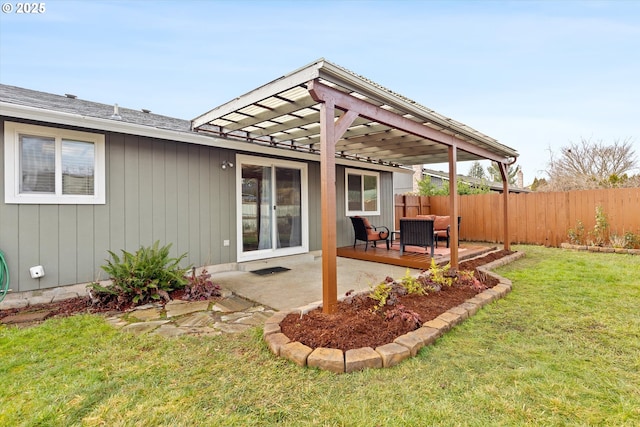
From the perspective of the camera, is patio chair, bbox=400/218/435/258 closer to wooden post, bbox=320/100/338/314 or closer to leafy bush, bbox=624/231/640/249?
wooden post, bbox=320/100/338/314

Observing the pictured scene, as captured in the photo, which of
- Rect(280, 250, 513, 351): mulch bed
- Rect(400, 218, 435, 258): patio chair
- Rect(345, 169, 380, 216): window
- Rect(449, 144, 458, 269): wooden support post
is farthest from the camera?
Rect(345, 169, 380, 216): window

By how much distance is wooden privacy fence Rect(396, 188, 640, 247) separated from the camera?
7.59 meters

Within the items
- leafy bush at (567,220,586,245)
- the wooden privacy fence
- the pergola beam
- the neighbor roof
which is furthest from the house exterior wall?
leafy bush at (567,220,586,245)

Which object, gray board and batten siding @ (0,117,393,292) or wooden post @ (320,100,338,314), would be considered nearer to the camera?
wooden post @ (320,100,338,314)

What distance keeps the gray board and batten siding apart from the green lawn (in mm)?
1295

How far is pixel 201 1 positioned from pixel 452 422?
26.7 feet

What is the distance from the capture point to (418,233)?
19.8 ft

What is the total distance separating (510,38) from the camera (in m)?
7.23

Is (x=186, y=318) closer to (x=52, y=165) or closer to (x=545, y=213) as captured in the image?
(x=52, y=165)

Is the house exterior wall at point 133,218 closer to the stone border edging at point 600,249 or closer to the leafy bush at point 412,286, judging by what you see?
the leafy bush at point 412,286

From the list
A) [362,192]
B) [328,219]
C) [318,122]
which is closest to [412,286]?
[328,219]

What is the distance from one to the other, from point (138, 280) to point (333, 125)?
3.11 metres

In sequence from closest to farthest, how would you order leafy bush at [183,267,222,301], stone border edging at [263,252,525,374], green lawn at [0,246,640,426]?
green lawn at [0,246,640,426]
stone border edging at [263,252,525,374]
leafy bush at [183,267,222,301]

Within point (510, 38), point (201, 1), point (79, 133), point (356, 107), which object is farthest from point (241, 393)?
point (510, 38)
